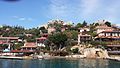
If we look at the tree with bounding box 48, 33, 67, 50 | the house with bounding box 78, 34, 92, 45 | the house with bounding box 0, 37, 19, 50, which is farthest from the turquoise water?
the house with bounding box 0, 37, 19, 50

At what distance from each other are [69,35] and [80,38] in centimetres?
556

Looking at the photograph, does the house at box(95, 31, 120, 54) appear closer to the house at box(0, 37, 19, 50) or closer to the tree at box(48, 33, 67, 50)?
the tree at box(48, 33, 67, 50)

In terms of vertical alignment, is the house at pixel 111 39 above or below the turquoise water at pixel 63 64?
above

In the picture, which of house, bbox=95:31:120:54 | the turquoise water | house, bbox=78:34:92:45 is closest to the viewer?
the turquoise water

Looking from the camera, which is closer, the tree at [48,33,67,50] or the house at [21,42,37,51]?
the tree at [48,33,67,50]

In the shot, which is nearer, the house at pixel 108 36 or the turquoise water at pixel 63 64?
the turquoise water at pixel 63 64

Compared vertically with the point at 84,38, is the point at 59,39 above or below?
below

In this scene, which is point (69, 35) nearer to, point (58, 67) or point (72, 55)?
point (72, 55)

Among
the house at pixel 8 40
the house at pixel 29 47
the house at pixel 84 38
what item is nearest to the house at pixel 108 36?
the house at pixel 84 38

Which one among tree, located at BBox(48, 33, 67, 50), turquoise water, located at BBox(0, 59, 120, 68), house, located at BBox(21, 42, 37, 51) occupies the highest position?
tree, located at BBox(48, 33, 67, 50)

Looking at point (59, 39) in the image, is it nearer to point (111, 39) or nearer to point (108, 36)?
point (108, 36)

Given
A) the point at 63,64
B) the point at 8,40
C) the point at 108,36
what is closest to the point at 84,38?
the point at 108,36

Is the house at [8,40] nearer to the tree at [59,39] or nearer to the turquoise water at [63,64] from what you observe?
the tree at [59,39]

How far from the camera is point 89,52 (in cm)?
6656
